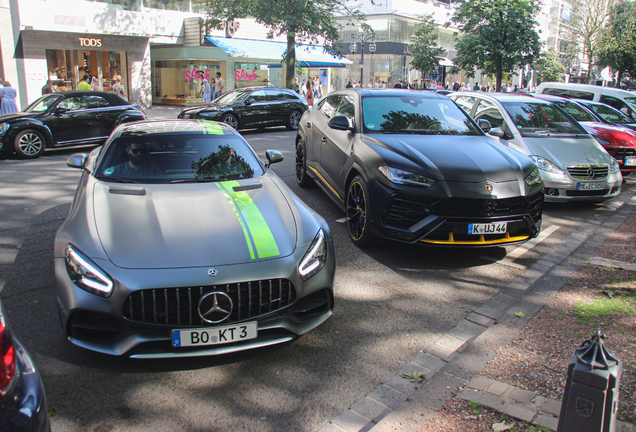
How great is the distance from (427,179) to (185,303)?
9.61 feet

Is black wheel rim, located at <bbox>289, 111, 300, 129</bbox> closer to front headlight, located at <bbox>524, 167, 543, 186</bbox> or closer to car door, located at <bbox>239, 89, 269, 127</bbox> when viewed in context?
car door, located at <bbox>239, 89, 269, 127</bbox>

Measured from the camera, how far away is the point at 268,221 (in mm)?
3795

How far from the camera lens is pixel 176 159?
473 centimetres

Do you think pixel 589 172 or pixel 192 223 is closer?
pixel 192 223

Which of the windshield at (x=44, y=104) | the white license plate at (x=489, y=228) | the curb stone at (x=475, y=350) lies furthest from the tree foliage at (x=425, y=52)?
the white license plate at (x=489, y=228)

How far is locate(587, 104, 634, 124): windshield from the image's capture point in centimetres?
1204

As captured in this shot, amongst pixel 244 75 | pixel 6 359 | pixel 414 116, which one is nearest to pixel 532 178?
pixel 414 116

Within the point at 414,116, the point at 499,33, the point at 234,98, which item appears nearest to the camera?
the point at 414,116

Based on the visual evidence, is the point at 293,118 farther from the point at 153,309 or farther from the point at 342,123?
the point at 153,309

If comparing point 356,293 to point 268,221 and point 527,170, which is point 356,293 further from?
point 527,170

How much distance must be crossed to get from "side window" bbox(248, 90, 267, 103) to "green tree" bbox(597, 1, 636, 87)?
30.1m

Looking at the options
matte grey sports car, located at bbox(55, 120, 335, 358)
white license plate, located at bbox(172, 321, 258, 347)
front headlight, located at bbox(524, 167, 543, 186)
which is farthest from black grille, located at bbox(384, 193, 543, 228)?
white license plate, located at bbox(172, 321, 258, 347)

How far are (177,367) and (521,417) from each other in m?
2.10

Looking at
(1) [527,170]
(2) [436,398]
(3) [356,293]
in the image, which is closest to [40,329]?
(3) [356,293]
